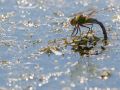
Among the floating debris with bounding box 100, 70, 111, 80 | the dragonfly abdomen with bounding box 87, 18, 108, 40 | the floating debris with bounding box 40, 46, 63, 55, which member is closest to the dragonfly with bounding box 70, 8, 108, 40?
the dragonfly abdomen with bounding box 87, 18, 108, 40

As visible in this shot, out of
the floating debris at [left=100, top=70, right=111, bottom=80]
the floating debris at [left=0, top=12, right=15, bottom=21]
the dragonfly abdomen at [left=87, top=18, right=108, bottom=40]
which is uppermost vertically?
the floating debris at [left=0, top=12, right=15, bottom=21]

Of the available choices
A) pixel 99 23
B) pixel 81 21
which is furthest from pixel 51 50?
pixel 99 23

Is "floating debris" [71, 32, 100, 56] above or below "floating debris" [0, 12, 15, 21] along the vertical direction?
below

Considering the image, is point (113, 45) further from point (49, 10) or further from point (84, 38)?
point (49, 10)

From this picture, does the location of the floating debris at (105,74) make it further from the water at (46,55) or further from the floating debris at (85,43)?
the floating debris at (85,43)

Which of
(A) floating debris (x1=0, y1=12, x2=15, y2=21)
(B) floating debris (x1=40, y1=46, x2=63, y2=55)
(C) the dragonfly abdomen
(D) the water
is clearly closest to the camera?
(D) the water

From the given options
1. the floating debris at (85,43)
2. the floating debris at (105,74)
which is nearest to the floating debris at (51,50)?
the floating debris at (85,43)

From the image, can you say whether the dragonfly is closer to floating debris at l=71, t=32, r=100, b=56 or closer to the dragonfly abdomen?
the dragonfly abdomen

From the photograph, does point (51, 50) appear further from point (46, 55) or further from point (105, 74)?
point (105, 74)

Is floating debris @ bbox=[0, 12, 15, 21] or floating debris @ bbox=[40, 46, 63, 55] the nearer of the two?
floating debris @ bbox=[40, 46, 63, 55]
